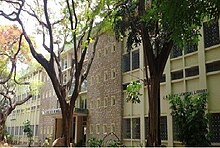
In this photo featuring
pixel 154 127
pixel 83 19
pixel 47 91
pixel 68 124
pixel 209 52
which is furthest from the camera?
pixel 47 91

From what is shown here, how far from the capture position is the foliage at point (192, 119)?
12.8 m

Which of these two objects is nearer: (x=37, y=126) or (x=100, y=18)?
(x=100, y=18)

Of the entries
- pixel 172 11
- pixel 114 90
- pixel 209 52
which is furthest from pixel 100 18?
pixel 114 90

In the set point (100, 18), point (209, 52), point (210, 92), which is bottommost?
point (210, 92)

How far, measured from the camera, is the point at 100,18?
13.1 metres

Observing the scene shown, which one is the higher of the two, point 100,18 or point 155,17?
point 100,18

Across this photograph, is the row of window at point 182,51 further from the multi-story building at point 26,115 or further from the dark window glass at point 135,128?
the multi-story building at point 26,115

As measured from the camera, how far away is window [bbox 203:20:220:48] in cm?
1492

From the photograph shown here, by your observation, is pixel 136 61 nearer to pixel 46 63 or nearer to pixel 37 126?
pixel 46 63

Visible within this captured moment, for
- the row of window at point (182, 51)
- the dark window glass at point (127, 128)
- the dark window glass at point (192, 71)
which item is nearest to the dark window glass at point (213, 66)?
the dark window glass at point (192, 71)

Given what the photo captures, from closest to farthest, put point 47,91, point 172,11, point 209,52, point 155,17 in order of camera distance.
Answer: point 172,11 < point 155,17 < point 209,52 < point 47,91

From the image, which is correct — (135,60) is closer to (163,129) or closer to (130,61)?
(130,61)

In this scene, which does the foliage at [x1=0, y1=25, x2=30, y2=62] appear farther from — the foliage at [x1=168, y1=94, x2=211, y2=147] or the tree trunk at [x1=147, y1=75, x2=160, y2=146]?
the tree trunk at [x1=147, y1=75, x2=160, y2=146]

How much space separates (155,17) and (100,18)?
672 cm
